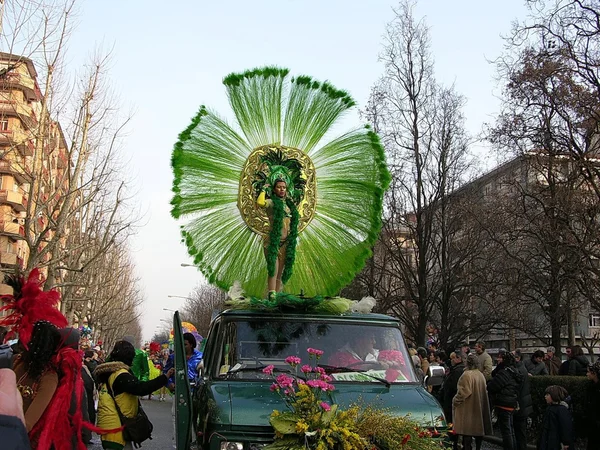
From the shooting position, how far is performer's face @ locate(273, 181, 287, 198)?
768 centimetres

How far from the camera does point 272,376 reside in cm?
556

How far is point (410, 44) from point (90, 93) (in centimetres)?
1131

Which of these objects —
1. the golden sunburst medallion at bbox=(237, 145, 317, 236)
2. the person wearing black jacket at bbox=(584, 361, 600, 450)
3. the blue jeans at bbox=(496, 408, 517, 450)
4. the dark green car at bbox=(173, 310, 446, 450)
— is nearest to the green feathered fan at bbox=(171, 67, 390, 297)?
the golden sunburst medallion at bbox=(237, 145, 317, 236)

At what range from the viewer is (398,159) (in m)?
25.4

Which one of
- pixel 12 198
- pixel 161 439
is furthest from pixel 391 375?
pixel 12 198

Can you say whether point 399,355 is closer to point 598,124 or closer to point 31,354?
point 31,354

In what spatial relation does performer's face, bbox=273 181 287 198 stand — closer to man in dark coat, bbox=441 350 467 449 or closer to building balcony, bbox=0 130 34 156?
man in dark coat, bbox=441 350 467 449

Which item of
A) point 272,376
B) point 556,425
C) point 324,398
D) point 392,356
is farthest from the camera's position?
point 556,425

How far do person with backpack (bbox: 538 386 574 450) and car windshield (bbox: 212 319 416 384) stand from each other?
462 cm

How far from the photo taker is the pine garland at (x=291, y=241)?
762 centimetres

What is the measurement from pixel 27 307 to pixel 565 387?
10.7 meters

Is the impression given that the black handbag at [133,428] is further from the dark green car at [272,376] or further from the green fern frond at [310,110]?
the green fern frond at [310,110]

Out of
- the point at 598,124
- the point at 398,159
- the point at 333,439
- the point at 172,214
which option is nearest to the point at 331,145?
the point at 172,214

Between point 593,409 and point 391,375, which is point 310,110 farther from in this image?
point 593,409
